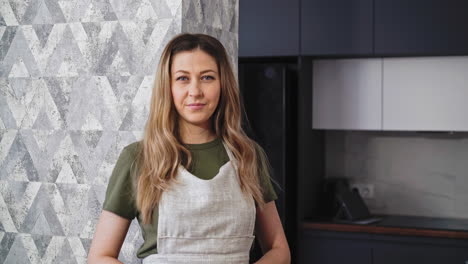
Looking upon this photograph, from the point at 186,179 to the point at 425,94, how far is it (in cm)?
267

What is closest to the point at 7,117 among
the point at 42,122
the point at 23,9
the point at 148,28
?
the point at 42,122

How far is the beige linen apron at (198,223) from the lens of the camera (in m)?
1.56

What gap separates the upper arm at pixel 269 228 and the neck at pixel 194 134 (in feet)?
0.78

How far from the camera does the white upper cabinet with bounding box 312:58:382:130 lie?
13.3ft

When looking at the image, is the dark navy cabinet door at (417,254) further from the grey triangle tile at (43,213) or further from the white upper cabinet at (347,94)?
the grey triangle tile at (43,213)

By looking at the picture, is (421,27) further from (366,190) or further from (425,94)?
(366,190)

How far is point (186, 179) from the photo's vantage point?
5.22ft

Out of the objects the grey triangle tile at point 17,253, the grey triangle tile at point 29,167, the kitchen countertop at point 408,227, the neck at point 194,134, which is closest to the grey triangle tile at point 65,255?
the grey triangle tile at point 17,253

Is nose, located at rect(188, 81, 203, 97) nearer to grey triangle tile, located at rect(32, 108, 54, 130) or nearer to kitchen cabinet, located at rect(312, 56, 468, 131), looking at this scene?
grey triangle tile, located at rect(32, 108, 54, 130)

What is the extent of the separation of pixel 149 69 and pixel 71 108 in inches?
12.2

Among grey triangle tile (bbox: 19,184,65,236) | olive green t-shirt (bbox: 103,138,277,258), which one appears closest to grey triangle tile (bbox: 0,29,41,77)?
grey triangle tile (bbox: 19,184,65,236)

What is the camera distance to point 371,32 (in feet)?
12.6

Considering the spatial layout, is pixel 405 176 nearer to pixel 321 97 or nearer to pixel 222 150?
pixel 321 97

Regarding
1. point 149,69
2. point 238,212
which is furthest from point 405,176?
point 238,212
